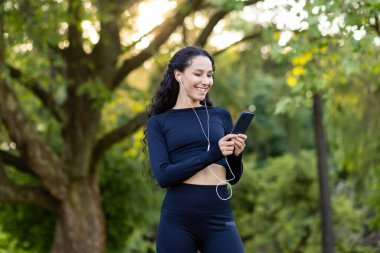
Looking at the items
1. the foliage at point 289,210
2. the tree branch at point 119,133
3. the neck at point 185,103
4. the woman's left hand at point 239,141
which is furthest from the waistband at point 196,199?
the foliage at point 289,210

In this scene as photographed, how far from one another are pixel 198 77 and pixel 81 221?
7714mm

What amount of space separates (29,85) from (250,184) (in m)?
8.23

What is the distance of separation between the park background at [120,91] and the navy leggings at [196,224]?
9.56 feet

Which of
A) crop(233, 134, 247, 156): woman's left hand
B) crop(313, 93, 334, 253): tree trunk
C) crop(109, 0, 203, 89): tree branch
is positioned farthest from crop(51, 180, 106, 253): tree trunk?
crop(233, 134, 247, 156): woman's left hand

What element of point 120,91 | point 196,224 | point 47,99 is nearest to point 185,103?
point 196,224

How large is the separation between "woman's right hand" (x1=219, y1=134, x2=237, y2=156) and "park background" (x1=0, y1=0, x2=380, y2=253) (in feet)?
9.48

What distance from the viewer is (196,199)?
3201 mm

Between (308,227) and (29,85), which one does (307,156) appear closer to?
(308,227)

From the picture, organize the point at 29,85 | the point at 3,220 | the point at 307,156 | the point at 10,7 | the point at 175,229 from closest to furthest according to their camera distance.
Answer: the point at 175,229, the point at 10,7, the point at 29,85, the point at 3,220, the point at 307,156

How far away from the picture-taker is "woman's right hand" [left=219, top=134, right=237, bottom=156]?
9.99 feet

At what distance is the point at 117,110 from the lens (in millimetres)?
15672

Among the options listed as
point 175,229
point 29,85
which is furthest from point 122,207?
point 175,229

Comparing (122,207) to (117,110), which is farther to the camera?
(117,110)

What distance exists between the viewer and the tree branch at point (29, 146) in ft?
30.7
